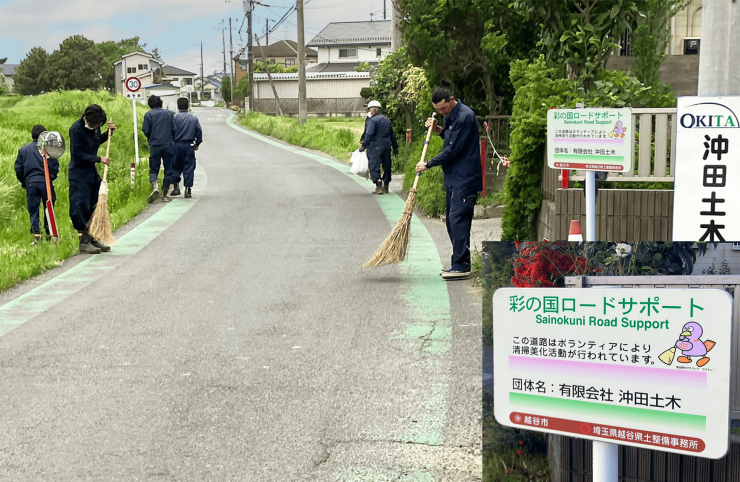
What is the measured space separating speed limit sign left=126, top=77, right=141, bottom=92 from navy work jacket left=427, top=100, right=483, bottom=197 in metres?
13.3

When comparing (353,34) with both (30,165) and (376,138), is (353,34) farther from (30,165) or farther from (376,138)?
(30,165)

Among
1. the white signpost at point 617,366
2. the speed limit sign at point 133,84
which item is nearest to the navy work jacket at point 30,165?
the speed limit sign at point 133,84

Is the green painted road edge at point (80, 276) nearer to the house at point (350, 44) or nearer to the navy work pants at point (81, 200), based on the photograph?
the navy work pants at point (81, 200)

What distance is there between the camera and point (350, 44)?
286 ft

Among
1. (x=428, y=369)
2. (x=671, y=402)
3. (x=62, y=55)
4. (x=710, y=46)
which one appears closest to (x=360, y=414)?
(x=428, y=369)

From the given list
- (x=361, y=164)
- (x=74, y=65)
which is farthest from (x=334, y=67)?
(x=361, y=164)

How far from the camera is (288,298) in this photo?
8.92m

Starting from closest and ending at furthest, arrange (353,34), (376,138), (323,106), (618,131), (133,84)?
1. (618,131)
2. (376,138)
3. (133,84)
4. (323,106)
5. (353,34)

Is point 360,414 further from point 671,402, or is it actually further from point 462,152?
point 462,152

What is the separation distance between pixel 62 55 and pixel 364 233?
80890mm

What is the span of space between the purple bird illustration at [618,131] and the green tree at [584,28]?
3.75 m

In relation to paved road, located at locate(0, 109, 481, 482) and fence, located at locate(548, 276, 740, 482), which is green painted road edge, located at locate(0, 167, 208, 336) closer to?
paved road, located at locate(0, 109, 481, 482)

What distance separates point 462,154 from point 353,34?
266 ft

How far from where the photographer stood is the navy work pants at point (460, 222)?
9.40 meters
